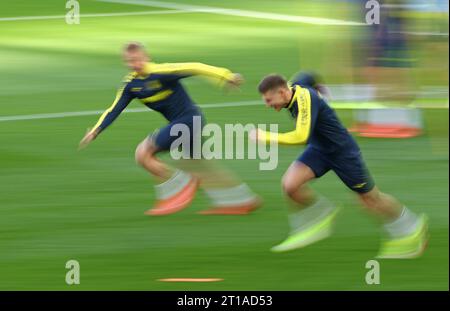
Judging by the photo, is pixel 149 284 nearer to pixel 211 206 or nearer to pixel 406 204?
pixel 211 206

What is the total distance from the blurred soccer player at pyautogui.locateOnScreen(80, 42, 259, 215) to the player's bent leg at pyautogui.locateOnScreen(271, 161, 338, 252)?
4.26ft

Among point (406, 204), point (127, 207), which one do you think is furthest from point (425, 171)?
point (127, 207)

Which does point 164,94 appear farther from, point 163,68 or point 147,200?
point 147,200

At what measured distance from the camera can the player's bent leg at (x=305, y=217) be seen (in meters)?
11.0

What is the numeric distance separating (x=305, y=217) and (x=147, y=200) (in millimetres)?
2558

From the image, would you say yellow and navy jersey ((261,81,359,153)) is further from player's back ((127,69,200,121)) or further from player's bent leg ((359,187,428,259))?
player's back ((127,69,200,121))

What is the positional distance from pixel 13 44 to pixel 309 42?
6498mm

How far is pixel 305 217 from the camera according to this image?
442 inches

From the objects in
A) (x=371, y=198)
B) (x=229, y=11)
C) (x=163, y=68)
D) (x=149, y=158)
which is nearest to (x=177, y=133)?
(x=149, y=158)

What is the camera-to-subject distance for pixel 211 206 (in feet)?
42.3

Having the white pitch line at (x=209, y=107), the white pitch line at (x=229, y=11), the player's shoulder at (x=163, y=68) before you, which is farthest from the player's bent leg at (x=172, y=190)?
the white pitch line at (x=229, y=11)

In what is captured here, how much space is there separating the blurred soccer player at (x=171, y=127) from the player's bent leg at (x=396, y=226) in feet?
6.01

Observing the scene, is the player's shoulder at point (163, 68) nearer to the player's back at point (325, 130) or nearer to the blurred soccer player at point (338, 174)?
the blurred soccer player at point (338, 174)

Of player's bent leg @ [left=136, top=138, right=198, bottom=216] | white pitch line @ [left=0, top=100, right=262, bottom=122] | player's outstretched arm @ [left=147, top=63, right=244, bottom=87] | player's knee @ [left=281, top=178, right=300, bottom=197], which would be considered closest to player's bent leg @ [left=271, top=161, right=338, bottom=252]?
player's knee @ [left=281, top=178, right=300, bottom=197]
